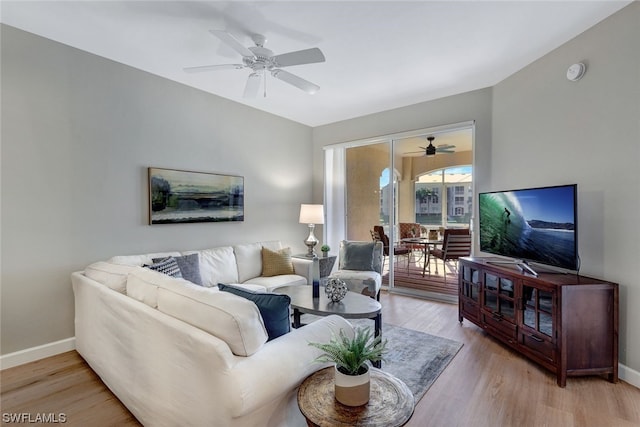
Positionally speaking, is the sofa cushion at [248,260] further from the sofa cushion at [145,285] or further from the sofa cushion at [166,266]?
the sofa cushion at [145,285]

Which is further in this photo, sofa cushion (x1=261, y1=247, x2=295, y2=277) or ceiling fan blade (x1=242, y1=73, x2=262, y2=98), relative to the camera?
sofa cushion (x1=261, y1=247, x2=295, y2=277)

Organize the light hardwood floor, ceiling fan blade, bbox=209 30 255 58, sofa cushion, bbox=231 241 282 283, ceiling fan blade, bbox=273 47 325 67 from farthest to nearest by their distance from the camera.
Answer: sofa cushion, bbox=231 241 282 283, ceiling fan blade, bbox=273 47 325 67, ceiling fan blade, bbox=209 30 255 58, the light hardwood floor

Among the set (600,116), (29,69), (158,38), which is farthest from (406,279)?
(29,69)

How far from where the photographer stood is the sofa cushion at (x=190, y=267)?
3107mm

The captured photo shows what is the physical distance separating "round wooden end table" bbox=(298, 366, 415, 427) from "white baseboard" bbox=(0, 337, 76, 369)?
270 centimetres

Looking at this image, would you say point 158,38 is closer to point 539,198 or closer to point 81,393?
point 81,393

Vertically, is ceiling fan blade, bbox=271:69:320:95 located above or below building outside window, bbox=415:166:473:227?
above

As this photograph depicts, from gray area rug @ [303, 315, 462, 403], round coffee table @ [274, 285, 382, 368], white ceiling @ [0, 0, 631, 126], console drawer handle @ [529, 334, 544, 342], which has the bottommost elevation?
gray area rug @ [303, 315, 462, 403]

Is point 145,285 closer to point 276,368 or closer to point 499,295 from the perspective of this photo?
point 276,368

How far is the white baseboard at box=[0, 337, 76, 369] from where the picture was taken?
8.24 ft

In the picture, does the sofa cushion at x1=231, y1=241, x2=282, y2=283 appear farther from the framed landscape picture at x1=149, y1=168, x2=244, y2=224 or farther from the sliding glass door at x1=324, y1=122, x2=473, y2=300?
the sliding glass door at x1=324, y1=122, x2=473, y2=300

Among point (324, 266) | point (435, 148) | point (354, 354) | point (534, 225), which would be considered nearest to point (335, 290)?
point (354, 354)

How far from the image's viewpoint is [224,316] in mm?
1372

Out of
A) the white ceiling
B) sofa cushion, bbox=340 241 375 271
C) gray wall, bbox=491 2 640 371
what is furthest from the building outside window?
the white ceiling
